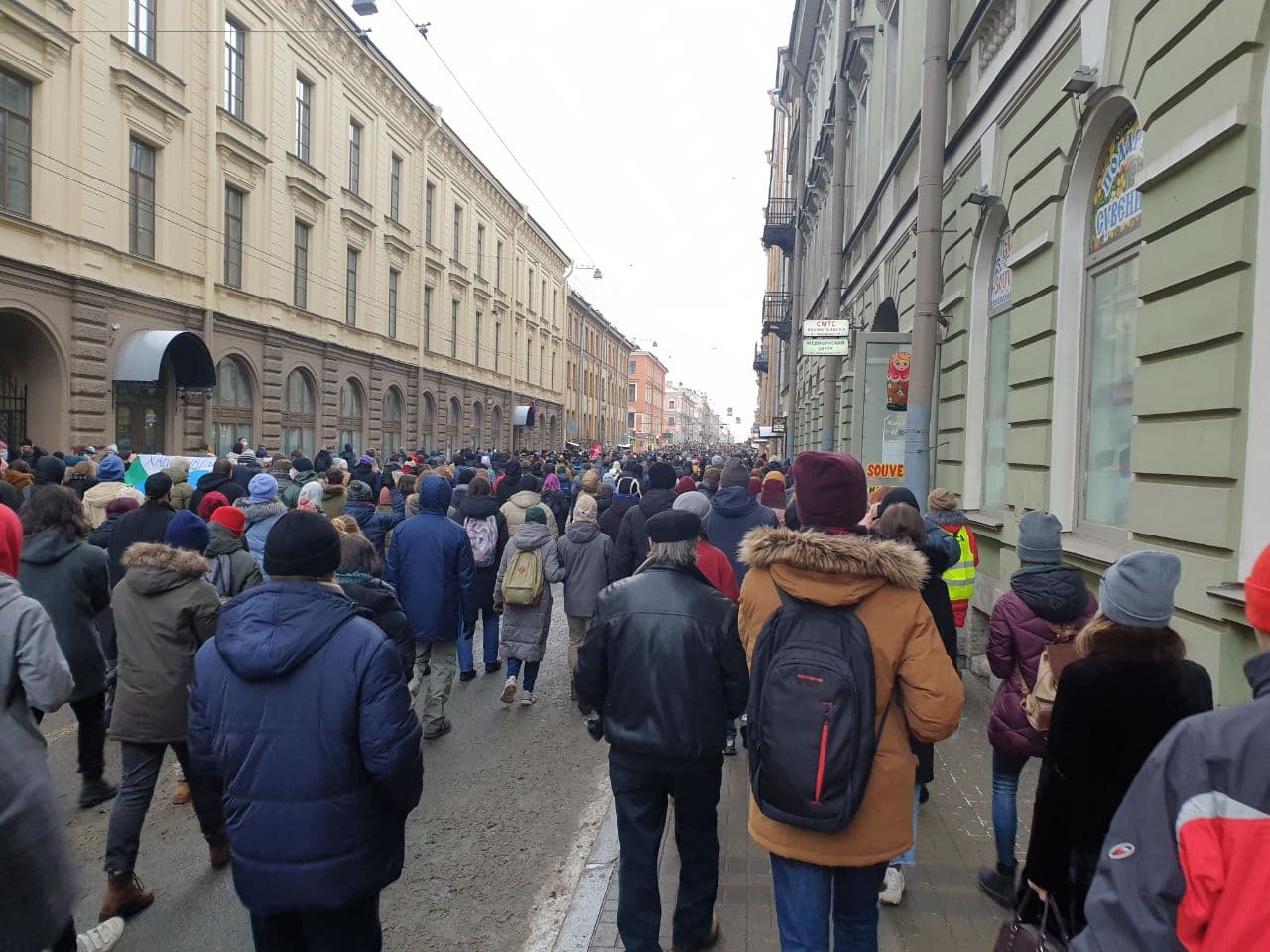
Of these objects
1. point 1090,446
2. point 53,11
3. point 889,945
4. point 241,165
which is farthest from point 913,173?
point 241,165

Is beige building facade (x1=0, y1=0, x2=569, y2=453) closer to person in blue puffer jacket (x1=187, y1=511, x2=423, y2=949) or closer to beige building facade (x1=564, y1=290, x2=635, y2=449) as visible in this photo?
person in blue puffer jacket (x1=187, y1=511, x2=423, y2=949)

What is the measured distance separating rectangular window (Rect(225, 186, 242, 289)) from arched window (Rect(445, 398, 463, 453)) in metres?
15.8

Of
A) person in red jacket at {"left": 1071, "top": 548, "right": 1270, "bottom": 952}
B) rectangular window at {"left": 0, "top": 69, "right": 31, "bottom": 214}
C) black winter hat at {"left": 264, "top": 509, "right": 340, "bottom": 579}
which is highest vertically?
rectangular window at {"left": 0, "top": 69, "right": 31, "bottom": 214}

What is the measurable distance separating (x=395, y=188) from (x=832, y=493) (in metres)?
32.5

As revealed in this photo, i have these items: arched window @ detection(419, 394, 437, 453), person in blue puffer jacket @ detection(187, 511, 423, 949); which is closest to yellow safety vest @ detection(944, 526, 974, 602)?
person in blue puffer jacket @ detection(187, 511, 423, 949)

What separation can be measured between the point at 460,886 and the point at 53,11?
18.2 metres

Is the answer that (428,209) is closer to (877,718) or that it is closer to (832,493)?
(832,493)

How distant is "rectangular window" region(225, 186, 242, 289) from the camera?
69.7 ft

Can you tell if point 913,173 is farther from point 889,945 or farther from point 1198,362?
point 889,945

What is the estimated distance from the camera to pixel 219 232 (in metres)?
20.4

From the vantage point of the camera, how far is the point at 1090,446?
675 centimetres

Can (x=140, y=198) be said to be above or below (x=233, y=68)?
below

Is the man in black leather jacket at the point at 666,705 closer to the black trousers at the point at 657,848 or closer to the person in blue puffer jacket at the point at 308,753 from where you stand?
the black trousers at the point at 657,848

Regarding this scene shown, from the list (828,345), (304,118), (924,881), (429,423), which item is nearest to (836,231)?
(828,345)
